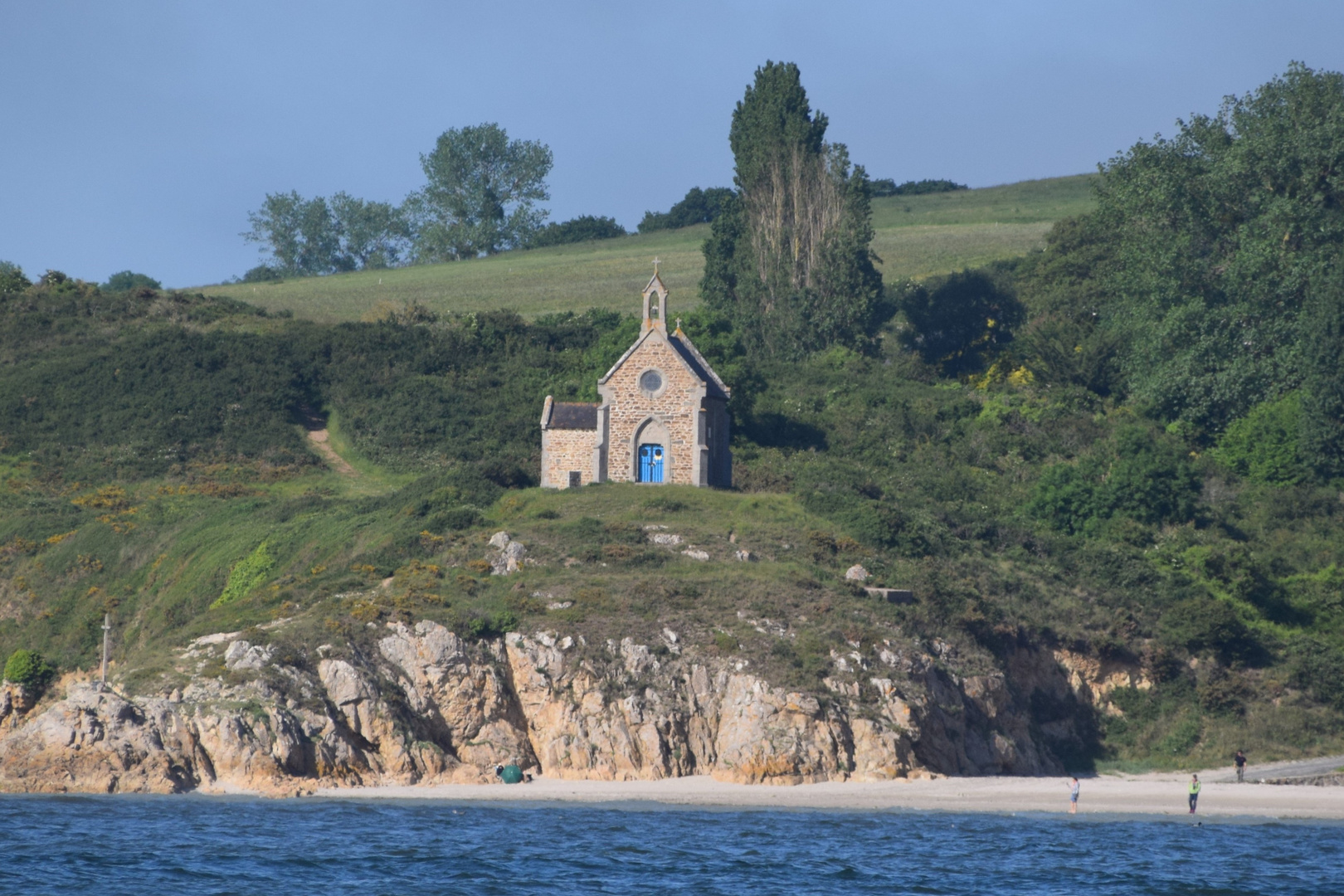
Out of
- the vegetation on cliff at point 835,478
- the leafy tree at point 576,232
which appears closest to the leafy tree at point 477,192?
the leafy tree at point 576,232

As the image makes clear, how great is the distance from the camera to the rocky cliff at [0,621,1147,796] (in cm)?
5072

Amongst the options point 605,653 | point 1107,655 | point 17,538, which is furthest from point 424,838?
point 17,538

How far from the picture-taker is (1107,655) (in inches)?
2527

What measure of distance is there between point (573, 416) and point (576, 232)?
98612mm

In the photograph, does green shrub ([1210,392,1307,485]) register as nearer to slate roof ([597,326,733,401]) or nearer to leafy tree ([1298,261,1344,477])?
leafy tree ([1298,261,1344,477])

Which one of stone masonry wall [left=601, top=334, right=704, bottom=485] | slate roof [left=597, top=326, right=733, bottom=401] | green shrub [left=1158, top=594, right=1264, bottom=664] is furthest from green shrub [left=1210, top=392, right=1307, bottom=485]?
stone masonry wall [left=601, top=334, right=704, bottom=485]

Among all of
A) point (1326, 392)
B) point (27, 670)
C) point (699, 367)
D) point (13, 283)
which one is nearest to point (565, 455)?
point (699, 367)

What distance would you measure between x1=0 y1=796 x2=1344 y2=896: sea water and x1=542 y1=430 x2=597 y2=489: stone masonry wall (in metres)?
26.5

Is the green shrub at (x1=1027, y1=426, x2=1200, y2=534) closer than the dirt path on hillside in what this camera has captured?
Yes

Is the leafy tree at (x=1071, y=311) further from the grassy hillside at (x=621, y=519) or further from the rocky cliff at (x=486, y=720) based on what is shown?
the rocky cliff at (x=486, y=720)

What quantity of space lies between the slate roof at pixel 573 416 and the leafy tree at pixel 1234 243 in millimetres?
34829

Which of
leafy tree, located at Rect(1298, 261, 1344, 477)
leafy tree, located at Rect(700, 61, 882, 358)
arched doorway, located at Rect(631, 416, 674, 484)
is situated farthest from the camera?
leafy tree, located at Rect(700, 61, 882, 358)

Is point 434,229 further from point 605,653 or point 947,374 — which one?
point 605,653

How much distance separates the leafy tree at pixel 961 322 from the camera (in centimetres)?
11238
